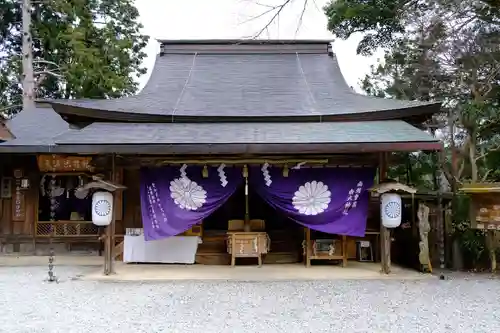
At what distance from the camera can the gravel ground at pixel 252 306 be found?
4.69 meters

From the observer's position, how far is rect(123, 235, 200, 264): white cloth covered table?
27.9 ft

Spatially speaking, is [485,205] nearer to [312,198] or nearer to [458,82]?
[312,198]

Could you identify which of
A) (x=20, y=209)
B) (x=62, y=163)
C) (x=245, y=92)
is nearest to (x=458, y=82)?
(x=245, y=92)

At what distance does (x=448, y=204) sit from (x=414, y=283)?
2.20m

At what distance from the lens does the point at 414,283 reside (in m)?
6.89

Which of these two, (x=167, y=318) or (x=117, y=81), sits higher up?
(x=117, y=81)

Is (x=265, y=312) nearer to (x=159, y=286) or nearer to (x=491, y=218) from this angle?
(x=159, y=286)

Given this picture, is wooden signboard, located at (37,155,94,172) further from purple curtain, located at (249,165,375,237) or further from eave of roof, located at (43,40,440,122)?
purple curtain, located at (249,165,375,237)

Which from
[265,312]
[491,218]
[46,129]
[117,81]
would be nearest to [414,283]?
[491,218]

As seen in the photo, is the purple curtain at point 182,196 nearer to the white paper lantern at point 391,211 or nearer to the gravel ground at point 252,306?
the gravel ground at point 252,306

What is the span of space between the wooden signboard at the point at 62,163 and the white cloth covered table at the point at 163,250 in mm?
2450

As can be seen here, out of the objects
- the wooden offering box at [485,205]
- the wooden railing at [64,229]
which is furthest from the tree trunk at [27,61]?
the wooden offering box at [485,205]

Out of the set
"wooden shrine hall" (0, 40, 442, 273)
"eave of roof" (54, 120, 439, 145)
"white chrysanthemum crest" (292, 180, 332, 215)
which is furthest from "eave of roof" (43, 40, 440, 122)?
"white chrysanthemum crest" (292, 180, 332, 215)

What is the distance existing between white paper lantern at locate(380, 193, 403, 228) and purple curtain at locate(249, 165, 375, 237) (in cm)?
52
